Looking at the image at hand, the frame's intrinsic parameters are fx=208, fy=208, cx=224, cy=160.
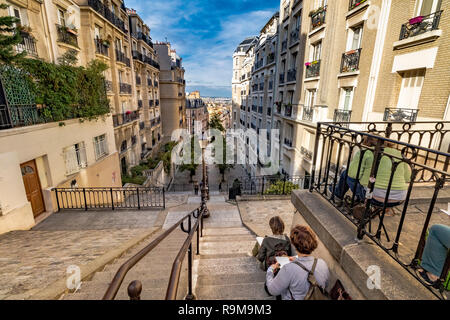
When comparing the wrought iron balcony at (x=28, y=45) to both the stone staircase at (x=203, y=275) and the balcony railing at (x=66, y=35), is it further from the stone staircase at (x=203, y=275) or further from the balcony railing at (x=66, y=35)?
the stone staircase at (x=203, y=275)

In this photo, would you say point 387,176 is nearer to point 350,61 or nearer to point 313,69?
point 350,61

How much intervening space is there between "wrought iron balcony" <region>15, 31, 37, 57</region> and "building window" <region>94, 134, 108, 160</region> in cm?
463

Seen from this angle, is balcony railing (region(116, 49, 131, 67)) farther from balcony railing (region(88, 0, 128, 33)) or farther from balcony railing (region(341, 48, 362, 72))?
balcony railing (region(341, 48, 362, 72))

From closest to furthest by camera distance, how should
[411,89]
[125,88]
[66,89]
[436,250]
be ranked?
[436,250]
[411,89]
[66,89]
[125,88]

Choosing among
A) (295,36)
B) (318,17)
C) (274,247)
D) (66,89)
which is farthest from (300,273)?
(295,36)

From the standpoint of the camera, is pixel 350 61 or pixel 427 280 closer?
pixel 427 280

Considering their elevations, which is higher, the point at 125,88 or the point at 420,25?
the point at 420,25

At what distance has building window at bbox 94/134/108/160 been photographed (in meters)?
11.6

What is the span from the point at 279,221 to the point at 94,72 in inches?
481

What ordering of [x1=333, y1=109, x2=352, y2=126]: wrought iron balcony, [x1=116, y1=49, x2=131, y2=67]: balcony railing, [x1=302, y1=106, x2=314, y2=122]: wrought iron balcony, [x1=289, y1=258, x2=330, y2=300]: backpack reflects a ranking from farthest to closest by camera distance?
[x1=116, y1=49, x2=131, y2=67]: balcony railing < [x1=302, y1=106, x2=314, y2=122]: wrought iron balcony < [x1=333, y1=109, x2=352, y2=126]: wrought iron balcony < [x1=289, y1=258, x2=330, y2=300]: backpack

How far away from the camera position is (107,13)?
643 inches

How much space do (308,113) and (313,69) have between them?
273 centimetres

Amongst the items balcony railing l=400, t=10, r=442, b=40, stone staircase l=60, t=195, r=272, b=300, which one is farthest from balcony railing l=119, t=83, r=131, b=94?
balcony railing l=400, t=10, r=442, b=40

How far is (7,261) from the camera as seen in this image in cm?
435
